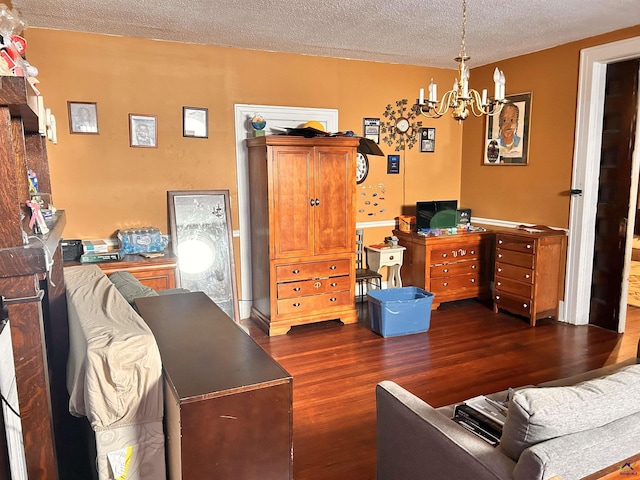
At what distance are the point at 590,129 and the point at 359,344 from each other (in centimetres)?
281

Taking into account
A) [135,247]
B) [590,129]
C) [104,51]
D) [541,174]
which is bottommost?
[135,247]

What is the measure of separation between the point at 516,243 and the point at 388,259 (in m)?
1.27

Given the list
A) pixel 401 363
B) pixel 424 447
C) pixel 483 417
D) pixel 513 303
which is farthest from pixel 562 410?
pixel 513 303

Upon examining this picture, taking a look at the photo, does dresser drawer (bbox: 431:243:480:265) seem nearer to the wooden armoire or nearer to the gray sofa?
the gray sofa

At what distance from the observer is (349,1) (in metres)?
3.20

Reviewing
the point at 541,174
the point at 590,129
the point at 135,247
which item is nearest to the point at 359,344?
the point at 135,247

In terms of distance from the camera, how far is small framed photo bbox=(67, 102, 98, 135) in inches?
154

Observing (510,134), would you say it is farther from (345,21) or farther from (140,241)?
(140,241)

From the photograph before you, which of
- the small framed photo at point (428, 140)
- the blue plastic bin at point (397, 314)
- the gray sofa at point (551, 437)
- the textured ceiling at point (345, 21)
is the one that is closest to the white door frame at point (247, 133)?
the textured ceiling at point (345, 21)

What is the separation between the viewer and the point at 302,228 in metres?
4.36

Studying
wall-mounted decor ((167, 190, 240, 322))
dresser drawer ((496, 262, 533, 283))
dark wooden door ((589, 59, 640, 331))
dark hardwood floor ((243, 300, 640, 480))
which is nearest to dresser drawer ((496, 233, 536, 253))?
dresser drawer ((496, 262, 533, 283))

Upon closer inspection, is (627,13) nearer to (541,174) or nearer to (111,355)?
(541,174)

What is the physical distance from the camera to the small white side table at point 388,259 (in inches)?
199

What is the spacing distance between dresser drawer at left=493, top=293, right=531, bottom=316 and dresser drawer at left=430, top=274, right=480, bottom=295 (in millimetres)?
327
